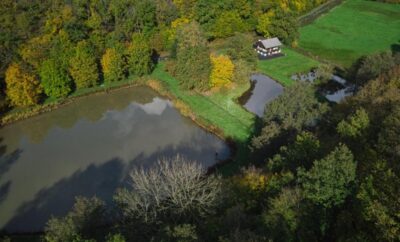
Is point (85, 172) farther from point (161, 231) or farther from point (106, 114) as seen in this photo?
point (161, 231)

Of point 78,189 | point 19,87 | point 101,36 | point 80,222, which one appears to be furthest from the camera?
point 101,36

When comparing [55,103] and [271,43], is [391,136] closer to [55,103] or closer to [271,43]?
[271,43]

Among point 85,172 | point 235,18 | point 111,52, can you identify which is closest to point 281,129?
point 85,172

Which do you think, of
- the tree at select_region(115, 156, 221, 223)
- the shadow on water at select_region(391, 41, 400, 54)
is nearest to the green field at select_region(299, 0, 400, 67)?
the shadow on water at select_region(391, 41, 400, 54)

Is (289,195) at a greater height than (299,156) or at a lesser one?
greater

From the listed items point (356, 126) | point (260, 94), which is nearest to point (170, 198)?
point (356, 126)

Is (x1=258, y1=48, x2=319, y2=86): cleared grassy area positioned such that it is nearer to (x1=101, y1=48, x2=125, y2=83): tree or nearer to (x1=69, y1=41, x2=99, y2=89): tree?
(x1=101, y1=48, x2=125, y2=83): tree

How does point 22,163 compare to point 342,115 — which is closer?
point 342,115
